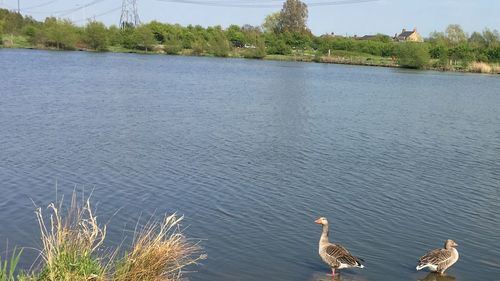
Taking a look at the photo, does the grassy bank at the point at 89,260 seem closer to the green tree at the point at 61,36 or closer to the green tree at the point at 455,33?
the green tree at the point at 61,36

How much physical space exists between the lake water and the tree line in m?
69.8

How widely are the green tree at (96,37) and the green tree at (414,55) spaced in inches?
2193

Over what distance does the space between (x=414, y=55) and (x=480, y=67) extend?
10521 mm

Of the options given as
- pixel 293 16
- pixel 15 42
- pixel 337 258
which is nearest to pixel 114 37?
pixel 15 42

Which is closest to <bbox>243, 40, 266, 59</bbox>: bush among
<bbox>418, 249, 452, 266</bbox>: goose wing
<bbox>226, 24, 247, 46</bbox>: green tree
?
<bbox>226, 24, 247, 46</bbox>: green tree

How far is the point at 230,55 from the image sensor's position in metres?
123

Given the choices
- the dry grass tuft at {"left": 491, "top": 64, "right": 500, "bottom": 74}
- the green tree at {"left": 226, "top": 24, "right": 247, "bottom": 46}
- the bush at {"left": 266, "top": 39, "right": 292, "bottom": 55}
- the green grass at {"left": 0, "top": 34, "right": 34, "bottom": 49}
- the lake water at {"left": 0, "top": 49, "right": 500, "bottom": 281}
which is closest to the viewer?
the lake water at {"left": 0, "top": 49, "right": 500, "bottom": 281}

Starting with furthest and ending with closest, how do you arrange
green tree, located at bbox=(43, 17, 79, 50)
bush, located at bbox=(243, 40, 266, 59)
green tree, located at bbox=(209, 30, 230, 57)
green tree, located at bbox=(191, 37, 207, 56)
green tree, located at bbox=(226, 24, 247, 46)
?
green tree, located at bbox=(226, 24, 247, 46) → green tree, located at bbox=(191, 37, 207, 56) → green tree, located at bbox=(209, 30, 230, 57) → bush, located at bbox=(243, 40, 266, 59) → green tree, located at bbox=(43, 17, 79, 50)

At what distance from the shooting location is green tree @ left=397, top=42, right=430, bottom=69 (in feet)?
329

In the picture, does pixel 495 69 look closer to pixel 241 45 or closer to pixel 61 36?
pixel 241 45

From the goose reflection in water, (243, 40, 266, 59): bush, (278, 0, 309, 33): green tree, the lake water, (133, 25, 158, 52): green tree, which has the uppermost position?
(278, 0, 309, 33): green tree

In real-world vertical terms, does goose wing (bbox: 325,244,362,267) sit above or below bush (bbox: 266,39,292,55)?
below

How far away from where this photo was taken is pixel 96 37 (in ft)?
383

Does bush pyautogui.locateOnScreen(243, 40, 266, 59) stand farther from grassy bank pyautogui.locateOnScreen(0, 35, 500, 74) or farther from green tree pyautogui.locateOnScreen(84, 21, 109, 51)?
green tree pyautogui.locateOnScreen(84, 21, 109, 51)
